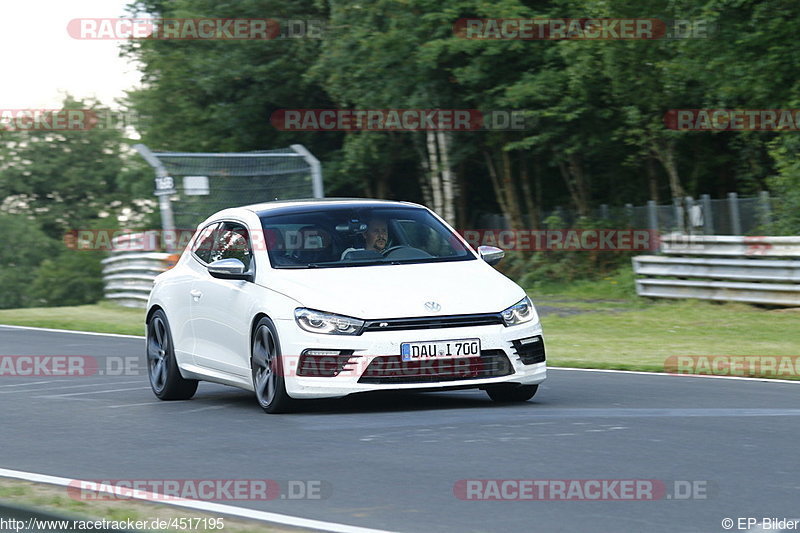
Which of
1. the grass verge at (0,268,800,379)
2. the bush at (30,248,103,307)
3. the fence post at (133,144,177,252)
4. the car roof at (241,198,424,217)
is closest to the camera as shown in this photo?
the car roof at (241,198,424,217)

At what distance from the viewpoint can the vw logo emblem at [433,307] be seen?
984 centimetres

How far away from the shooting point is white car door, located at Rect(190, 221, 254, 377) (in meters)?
10.7

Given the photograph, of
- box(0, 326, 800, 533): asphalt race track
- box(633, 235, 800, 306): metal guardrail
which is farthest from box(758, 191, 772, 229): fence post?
box(0, 326, 800, 533): asphalt race track

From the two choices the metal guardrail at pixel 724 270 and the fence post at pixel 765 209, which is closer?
the metal guardrail at pixel 724 270

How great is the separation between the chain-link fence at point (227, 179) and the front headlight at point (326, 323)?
1654 centimetres

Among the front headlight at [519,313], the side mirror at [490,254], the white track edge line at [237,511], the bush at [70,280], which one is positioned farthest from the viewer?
the bush at [70,280]

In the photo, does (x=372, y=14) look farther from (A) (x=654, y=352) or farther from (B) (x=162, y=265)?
(A) (x=654, y=352)

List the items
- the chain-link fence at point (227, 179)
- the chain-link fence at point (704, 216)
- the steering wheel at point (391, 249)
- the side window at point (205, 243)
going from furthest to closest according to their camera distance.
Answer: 1. the chain-link fence at point (704, 216)
2. the chain-link fence at point (227, 179)
3. the side window at point (205, 243)
4. the steering wheel at point (391, 249)

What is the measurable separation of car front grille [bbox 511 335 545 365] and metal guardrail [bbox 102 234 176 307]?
1839cm

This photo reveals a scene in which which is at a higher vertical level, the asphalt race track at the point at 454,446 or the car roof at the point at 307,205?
the car roof at the point at 307,205

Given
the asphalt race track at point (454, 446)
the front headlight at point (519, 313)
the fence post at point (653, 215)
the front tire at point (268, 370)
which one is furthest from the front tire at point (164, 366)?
the fence post at point (653, 215)

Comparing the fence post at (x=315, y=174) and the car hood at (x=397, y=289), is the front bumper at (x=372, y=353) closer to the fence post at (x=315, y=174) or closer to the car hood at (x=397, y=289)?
the car hood at (x=397, y=289)

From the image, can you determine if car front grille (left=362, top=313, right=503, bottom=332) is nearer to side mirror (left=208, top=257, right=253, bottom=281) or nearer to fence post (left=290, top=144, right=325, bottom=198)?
side mirror (left=208, top=257, right=253, bottom=281)

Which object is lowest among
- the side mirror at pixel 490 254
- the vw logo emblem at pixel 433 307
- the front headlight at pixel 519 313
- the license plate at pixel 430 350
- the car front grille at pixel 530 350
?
the car front grille at pixel 530 350
